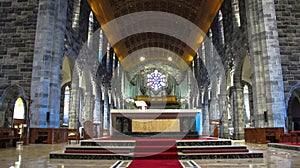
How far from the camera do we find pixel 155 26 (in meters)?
22.9

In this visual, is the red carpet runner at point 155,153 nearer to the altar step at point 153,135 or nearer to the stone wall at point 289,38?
the altar step at point 153,135

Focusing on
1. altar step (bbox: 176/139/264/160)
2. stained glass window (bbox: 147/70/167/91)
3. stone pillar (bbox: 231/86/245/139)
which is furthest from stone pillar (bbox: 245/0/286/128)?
stained glass window (bbox: 147/70/167/91)

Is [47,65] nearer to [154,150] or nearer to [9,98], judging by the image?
[9,98]

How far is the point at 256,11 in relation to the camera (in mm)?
11312

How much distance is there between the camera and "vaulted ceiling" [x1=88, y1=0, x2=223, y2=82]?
18.5 m

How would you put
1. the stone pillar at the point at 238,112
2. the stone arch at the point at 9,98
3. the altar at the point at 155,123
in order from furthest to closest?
the stone pillar at the point at 238,112 < the stone arch at the point at 9,98 < the altar at the point at 155,123

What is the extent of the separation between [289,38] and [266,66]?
6.96ft

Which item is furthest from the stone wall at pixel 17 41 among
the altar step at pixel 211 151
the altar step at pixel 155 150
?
the altar step at pixel 211 151

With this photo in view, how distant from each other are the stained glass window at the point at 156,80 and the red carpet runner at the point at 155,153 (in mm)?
27401

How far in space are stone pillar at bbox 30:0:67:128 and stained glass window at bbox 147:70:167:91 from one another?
22.5 meters

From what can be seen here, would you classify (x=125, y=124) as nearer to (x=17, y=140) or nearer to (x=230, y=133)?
(x=17, y=140)

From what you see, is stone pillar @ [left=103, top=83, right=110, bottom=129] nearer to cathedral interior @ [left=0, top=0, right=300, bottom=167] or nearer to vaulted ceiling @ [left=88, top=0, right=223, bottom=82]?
cathedral interior @ [left=0, top=0, right=300, bottom=167]

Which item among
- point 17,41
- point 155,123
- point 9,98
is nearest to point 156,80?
point 17,41

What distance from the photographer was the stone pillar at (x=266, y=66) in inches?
408
